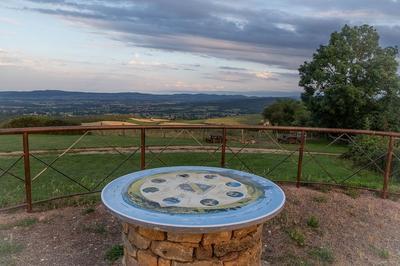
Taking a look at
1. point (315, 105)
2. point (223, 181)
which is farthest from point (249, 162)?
point (315, 105)

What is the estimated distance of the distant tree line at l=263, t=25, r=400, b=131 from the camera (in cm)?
2125

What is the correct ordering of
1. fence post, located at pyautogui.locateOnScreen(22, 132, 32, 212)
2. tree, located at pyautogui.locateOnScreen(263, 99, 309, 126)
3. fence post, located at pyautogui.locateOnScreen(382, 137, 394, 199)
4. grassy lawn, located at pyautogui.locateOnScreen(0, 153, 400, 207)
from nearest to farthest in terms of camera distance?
fence post, located at pyautogui.locateOnScreen(22, 132, 32, 212) < fence post, located at pyautogui.locateOnScreen(382, 137, 394, 199) < grassy lawn, located at pyautogui.locateOnScreen(0, 153, 400, 207) < tree, located at pyautogui.locateOnScreen(263, 99, 309, 126)

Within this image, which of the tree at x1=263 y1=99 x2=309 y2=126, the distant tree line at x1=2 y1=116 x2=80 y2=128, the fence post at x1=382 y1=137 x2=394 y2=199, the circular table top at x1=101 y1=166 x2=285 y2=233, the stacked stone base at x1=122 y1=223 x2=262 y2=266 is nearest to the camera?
the circular table top at x1=101 y1=166 x2=285 y2=233

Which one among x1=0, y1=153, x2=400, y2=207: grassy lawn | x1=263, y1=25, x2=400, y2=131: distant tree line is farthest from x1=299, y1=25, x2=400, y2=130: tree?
x1=0, y1=153, x2=400, y2=207: grassy lawn

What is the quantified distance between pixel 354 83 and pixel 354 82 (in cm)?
7

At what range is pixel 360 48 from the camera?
22.6 m

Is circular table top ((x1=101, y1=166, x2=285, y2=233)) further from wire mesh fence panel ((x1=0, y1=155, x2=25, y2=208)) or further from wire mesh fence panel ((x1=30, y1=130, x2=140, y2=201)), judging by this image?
wire mesh fence panel ((x1=30, y1=130, x2=140, y2=201))

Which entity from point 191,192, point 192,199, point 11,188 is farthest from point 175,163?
point 192,199

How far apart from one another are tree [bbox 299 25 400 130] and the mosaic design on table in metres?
19.0

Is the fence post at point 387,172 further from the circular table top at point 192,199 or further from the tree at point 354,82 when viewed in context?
the tree at point 354,82

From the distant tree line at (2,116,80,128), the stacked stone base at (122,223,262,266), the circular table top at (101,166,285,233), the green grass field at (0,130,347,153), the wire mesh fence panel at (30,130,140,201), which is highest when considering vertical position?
the circular table top at (101,166,285,233)

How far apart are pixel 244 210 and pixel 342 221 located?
8.88ft

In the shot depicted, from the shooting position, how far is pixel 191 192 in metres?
3.48

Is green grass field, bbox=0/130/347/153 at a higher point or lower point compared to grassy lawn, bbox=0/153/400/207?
lower
